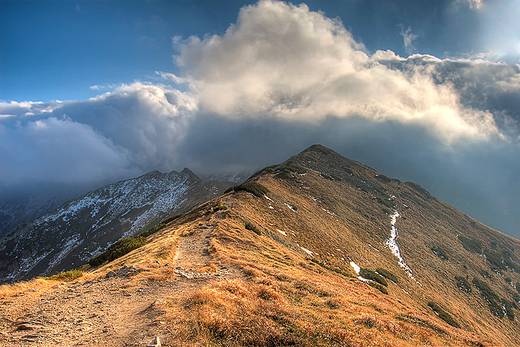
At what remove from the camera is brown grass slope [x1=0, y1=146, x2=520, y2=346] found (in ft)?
25.0

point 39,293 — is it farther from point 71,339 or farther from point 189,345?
point 189,345

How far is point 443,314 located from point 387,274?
26.5 ft

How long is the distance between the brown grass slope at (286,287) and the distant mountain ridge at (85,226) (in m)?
110

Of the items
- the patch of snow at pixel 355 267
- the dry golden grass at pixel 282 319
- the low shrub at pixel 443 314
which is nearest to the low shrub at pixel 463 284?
the low shrub at pixel 443 314

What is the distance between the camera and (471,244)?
2613 inches

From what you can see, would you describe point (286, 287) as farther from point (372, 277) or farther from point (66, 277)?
point (372, 277)

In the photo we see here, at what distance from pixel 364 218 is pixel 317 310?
5668 cm

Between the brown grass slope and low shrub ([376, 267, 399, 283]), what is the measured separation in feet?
1.45

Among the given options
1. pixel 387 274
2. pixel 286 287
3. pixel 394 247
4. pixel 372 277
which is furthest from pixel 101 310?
pixel 394 247

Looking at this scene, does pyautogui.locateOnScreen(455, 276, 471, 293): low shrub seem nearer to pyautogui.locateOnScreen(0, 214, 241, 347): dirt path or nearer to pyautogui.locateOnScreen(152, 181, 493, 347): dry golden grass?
pyautogui.locateOnScreen(152, 181, 493, 347): dry golden grass

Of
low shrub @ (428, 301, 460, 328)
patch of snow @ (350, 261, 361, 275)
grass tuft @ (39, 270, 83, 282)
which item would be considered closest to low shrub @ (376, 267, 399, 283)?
low shrub @ (428, 301, 460, 328)

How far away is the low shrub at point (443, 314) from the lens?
29.3 m

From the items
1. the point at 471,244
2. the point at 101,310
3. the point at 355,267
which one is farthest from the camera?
the point at 471,244

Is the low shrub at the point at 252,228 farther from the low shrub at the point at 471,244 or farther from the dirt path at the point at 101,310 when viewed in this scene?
the low shrub at the point at 471,244
